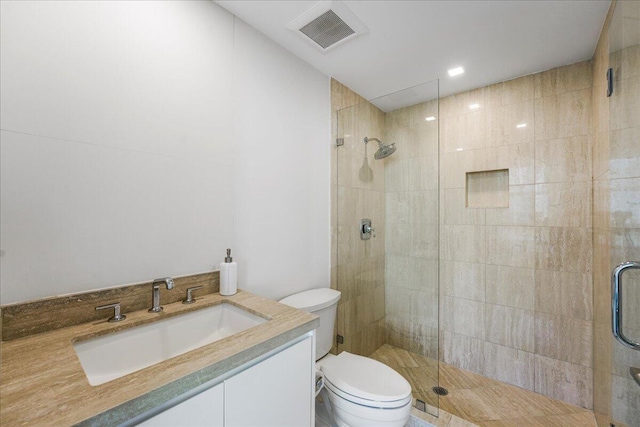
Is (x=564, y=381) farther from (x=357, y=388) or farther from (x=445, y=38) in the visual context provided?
(x=445, y=38)

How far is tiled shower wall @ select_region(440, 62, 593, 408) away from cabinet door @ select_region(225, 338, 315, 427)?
6.09 feet

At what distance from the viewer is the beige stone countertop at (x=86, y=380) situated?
0.54m

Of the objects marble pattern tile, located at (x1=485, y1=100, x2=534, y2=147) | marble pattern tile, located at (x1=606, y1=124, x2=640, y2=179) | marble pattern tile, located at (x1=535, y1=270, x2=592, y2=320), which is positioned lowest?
marble pattern tile, located at (x1=535, y1=270, x2=592, y2=320)

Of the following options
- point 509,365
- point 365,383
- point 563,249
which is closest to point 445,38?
point 563,249

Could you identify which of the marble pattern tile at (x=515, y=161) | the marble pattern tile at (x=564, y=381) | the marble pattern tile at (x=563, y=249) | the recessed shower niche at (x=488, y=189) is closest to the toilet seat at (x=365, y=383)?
the marble pattern tile at (x=564, y=381)

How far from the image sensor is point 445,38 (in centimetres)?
168

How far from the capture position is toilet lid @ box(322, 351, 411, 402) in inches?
52.1

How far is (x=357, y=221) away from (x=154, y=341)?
160 centimetres

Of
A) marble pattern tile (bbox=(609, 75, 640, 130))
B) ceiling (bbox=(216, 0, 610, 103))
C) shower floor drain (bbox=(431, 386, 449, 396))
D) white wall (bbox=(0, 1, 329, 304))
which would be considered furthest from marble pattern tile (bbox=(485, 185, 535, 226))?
white wall (bbox=(0, 1, 329, 304))

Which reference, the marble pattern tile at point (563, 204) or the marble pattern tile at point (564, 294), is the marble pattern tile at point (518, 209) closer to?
the marble pattern tile at point (563, 204)

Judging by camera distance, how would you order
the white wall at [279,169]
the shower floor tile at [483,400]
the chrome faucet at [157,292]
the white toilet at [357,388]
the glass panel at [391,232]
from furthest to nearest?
the glass panel at [391,232] < the shower floor tile at [483,400] < the white wall at [279,169] < the white toilet at [357,388] < the chrome faucet at [157,292]

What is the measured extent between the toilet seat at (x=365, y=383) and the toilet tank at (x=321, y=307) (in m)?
0.12

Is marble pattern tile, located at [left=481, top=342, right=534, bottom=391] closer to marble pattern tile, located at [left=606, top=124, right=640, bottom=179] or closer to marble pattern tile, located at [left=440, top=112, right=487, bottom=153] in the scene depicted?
marble pattern tile, located at [left=606, top=124, right=640, bottom=179]

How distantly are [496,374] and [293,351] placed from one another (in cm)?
210
